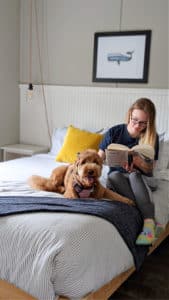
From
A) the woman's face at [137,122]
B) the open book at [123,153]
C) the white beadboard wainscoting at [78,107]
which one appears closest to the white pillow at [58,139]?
the white beadboard wainscoting at [78,107]

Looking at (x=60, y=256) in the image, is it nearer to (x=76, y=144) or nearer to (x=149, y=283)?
(x=149, y=283)

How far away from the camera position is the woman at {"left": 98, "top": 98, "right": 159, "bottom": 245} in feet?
6.63

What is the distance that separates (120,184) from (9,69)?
2171 millimetres

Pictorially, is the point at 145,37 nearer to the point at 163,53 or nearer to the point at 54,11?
the point at 163,53

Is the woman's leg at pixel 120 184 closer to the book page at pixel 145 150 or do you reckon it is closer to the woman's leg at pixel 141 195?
the woman's leg at pixel 141 195

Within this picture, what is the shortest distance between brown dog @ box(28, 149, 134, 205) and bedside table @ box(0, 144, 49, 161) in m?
1.38

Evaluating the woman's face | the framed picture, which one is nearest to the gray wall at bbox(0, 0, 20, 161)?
the framed picture

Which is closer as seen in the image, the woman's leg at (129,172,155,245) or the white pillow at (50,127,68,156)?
the woman's leg at (129,172,155,245)

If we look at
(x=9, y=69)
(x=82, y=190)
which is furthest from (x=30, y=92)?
(x=82, y=190)

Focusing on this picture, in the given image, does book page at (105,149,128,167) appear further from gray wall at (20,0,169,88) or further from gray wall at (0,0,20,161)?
gray wall at (0,0,20,161)

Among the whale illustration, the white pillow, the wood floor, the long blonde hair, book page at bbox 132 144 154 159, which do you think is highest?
the whale illustration

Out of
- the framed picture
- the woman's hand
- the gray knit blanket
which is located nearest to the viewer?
the gray knit blanket

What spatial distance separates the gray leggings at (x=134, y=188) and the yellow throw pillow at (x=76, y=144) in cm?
79

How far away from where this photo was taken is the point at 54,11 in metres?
3.56
